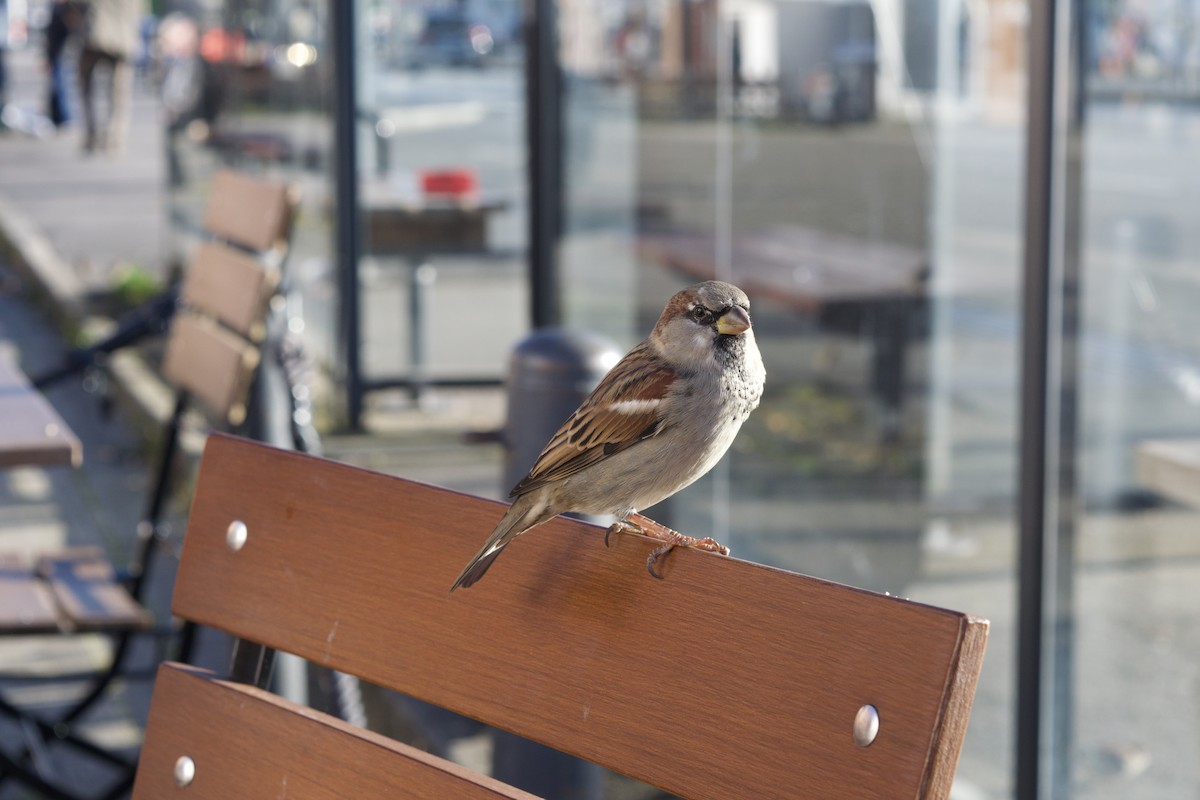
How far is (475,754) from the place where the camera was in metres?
4.07

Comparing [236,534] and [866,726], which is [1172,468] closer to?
[236,534]

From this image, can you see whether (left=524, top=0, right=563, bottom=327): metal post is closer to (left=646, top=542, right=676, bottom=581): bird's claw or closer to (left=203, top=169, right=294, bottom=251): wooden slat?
(left=203, top=169, right=294, bottom=251): wooden slat

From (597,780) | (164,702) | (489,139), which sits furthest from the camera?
(489,139)

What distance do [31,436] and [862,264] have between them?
85.4 inches

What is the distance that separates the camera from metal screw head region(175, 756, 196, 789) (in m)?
1.58

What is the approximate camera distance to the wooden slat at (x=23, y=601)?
3.42m

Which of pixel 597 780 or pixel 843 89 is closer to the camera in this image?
pixel 597 780

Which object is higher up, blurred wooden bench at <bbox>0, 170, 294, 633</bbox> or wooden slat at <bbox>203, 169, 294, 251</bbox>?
wooden slat at <bbox>203, 169, 294, 251</bbox>

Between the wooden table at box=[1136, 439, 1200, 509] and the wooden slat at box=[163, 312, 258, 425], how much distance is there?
1948 mm

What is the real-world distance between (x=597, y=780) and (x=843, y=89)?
2031 mm

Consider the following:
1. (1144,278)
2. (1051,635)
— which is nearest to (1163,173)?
(1144,278)

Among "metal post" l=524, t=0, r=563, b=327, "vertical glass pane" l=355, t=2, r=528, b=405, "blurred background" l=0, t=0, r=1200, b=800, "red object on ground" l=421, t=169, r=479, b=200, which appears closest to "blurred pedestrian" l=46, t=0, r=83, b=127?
"vertical glass pane" l=355, t=2, r=528, b=405

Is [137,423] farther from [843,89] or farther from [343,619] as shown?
[343,619]

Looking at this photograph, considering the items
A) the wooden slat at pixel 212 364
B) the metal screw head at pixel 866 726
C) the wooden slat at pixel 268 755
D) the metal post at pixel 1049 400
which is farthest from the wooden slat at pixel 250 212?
the metal screw head at pixel 866 726
